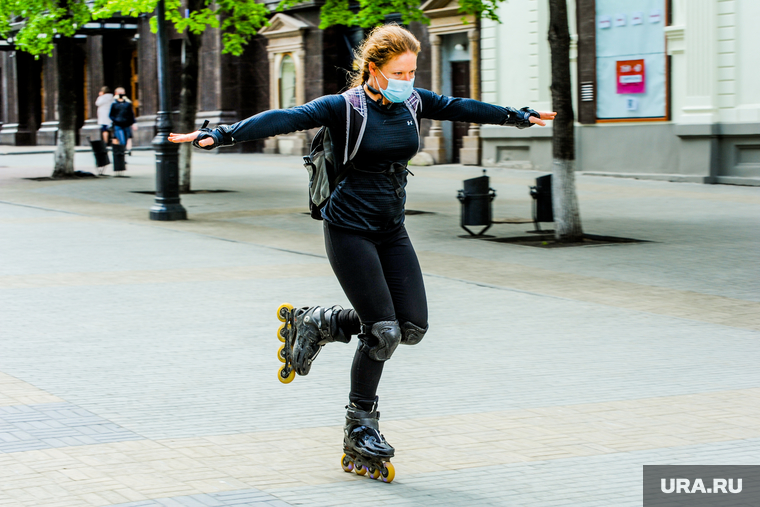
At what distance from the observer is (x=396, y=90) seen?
4.08 meters

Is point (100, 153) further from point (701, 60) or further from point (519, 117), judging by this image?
point (519, 117)

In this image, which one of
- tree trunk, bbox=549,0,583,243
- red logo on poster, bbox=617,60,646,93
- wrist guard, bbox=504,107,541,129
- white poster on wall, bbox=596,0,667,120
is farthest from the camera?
red logo on poster, bbox=617,60,646,93

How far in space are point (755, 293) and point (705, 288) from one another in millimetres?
414

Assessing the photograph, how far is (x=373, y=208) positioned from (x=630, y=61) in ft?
57.8

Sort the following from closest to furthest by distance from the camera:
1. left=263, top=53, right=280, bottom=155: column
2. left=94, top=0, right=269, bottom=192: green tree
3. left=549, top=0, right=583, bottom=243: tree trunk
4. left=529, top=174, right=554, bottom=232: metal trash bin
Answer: left=549, top=0, right=583, bottom=243: tree trunk, left=529, top=174, right=554, bottom=232: metal trash bin, left=94, top=0, right=269, bottom=192: green tree, left=263, top=53, right=280, bottom=155: column

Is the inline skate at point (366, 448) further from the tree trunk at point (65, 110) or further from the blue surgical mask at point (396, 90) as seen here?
the tree trunk at point (65, 110)

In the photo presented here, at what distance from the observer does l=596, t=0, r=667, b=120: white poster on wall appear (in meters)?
20.1

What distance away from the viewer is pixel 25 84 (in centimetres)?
4075

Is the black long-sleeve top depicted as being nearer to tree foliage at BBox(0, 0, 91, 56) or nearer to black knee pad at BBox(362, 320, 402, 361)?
black knee pad at BBox(362, 320, 402, 361)

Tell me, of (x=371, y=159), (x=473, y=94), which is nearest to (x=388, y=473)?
(x=371, y=159)

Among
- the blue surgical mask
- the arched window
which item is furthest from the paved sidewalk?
the arched window

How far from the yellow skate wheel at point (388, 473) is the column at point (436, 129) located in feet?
70.2

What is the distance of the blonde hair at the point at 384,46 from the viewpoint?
161 inches

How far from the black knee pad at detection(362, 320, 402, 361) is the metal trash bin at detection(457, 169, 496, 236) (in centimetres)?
812
